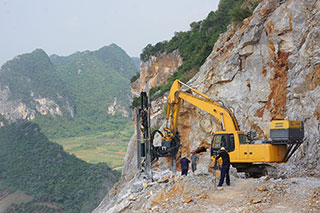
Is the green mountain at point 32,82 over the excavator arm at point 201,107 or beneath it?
over

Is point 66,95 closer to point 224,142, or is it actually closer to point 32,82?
point 32,82

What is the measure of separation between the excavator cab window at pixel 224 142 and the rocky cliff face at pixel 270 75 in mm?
3031

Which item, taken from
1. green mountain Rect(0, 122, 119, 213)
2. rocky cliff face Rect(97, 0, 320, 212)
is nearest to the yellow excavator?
rocky cliff face Rect(97, 0, 320, 212)

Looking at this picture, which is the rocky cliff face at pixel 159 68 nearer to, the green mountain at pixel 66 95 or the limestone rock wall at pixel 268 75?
the limestone rock wall at pixel 268 75

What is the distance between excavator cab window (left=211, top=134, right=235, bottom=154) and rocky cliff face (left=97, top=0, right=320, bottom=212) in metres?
3.03

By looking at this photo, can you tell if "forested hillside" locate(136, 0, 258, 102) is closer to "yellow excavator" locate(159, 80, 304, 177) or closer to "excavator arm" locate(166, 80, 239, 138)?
"excavator arm" locate(166, 80, 239, 138)

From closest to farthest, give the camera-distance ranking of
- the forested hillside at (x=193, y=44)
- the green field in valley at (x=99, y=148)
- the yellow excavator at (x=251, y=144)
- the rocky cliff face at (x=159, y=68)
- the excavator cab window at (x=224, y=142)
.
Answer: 1. the yellow excavator at (x=251, y=144)
2. the excavator cab window at (x=224, y=142)
3. the forested hillside at (x=193, y=44)
4. the rocky cliff face at (x=159, y=68)
5. the green field in valley at (x=99, y=148)

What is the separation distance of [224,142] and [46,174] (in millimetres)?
52402

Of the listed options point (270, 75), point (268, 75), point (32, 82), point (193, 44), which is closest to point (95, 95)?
point (32, 82)

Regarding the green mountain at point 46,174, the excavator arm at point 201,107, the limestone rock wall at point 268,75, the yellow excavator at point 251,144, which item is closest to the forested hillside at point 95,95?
the green mountain at point 46,174

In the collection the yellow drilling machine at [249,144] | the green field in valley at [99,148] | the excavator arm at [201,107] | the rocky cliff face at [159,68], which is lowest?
the green field in valley at [99,148]

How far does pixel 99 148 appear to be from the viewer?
317 ft

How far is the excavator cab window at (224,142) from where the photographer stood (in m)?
12.9

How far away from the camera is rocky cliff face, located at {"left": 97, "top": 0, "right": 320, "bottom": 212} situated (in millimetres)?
15062
